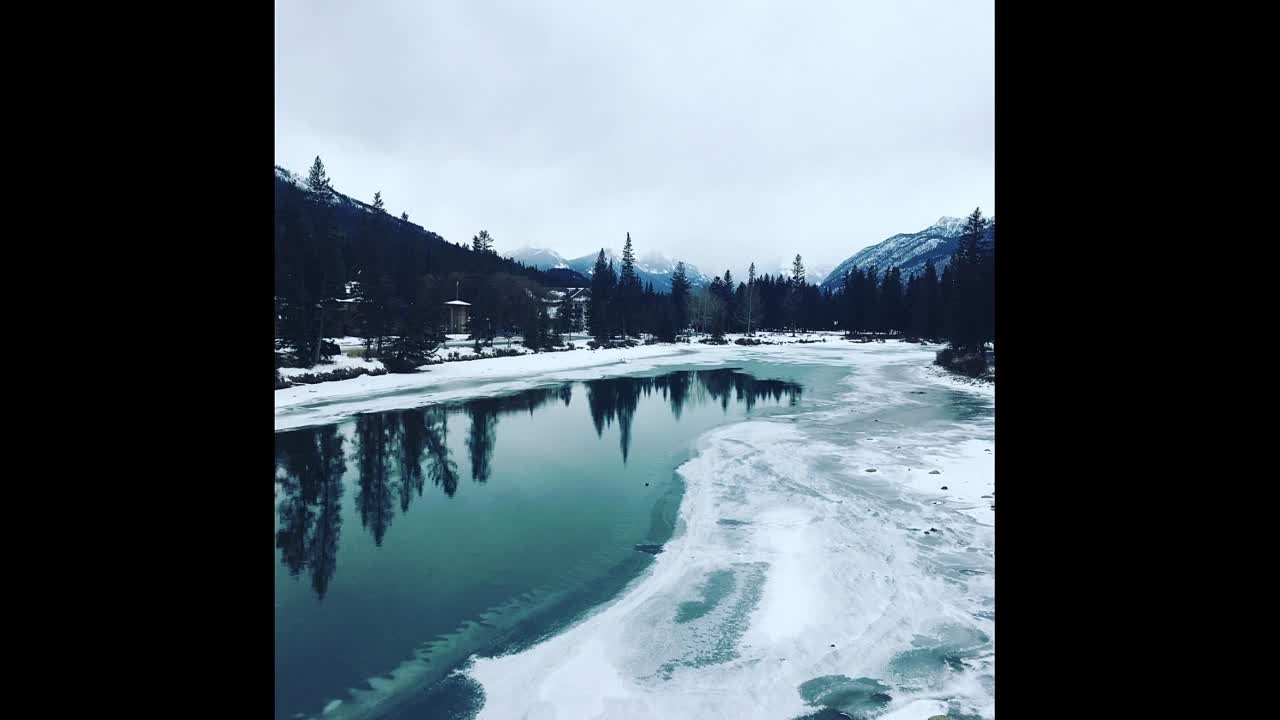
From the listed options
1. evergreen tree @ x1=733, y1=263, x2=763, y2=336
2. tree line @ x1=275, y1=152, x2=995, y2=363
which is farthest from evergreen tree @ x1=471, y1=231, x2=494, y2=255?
evergreen tree @ x1=733, y1=263, x2=763, y2=336

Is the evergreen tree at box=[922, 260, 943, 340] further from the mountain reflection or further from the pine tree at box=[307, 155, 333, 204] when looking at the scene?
the pine tree at box=[307, 155, 333, 204]

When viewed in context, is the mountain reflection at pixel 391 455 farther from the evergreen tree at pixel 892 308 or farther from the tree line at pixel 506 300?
the evergreen tree at pixel 892 308

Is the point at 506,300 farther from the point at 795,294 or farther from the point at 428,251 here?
the point at 795,294

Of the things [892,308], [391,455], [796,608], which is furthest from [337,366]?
[892,308]

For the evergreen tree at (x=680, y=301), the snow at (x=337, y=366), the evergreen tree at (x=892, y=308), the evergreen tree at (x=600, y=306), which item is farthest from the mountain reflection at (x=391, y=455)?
the evergreen tree at (x=892, y=308)

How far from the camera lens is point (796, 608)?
24.2 feet

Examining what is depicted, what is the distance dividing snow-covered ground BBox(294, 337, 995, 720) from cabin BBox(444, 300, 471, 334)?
52.9 meters

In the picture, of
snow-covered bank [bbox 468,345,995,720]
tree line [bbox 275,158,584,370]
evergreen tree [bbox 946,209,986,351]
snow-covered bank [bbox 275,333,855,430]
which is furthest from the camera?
evergreen tree [bbox 946,209,986,351]

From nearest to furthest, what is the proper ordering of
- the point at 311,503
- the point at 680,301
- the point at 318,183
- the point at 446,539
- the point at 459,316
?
the point at 446,539, the point at 311,503, the point at 318,183, the point at 459,316, the point at 680,301

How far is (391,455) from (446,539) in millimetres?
6615

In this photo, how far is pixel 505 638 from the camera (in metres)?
7.03

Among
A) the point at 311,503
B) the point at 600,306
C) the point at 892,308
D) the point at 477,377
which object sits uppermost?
the point at 892,308

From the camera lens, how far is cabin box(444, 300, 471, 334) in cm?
6353
